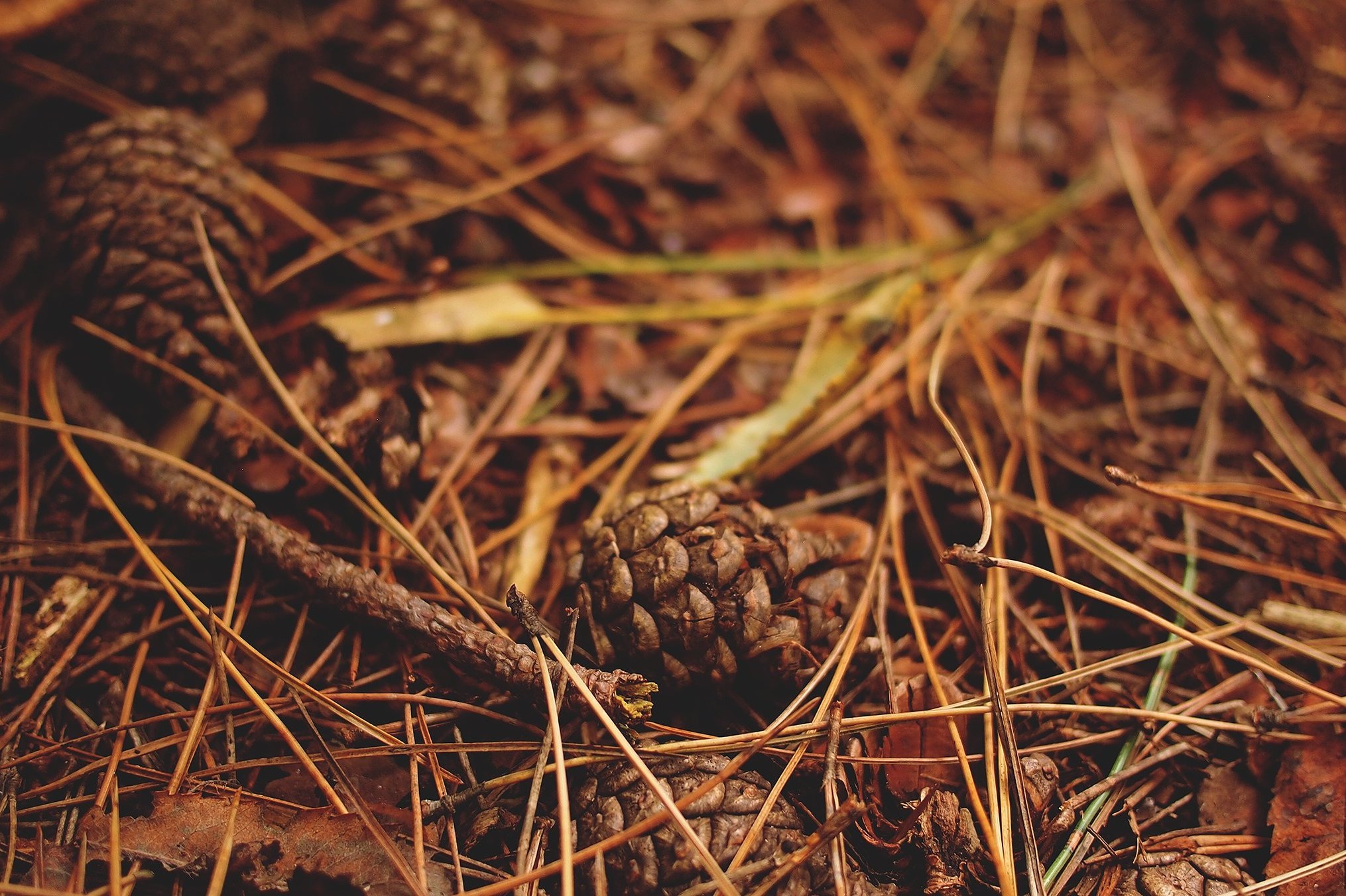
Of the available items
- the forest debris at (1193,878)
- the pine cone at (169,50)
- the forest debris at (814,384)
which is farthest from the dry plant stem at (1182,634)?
the pine cone at (169,50)

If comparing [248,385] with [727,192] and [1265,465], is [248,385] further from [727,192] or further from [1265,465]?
[1265,465]

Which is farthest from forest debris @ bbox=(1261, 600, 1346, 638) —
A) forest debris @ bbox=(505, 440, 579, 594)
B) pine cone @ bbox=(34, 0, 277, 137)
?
pine cone @ bbox=(34, 0, 277, 137)

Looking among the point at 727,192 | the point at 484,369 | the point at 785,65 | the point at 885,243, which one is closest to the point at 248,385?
the point at 484,369

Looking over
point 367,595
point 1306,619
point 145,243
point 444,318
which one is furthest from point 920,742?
point 145,243

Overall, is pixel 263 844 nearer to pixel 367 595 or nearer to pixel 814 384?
pixel 367 595

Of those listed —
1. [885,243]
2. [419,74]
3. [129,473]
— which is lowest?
[129,473]

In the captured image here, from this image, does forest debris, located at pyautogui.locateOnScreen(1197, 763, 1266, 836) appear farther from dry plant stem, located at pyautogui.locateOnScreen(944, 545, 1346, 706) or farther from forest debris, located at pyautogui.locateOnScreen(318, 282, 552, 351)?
forest debris, located at pyautogui.locateOnScreen(318, 282, 552, 351)

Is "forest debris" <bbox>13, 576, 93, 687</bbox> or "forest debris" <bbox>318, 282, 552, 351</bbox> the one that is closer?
"forest debris" <bbox>13, 576, 93, 687</bbox>
